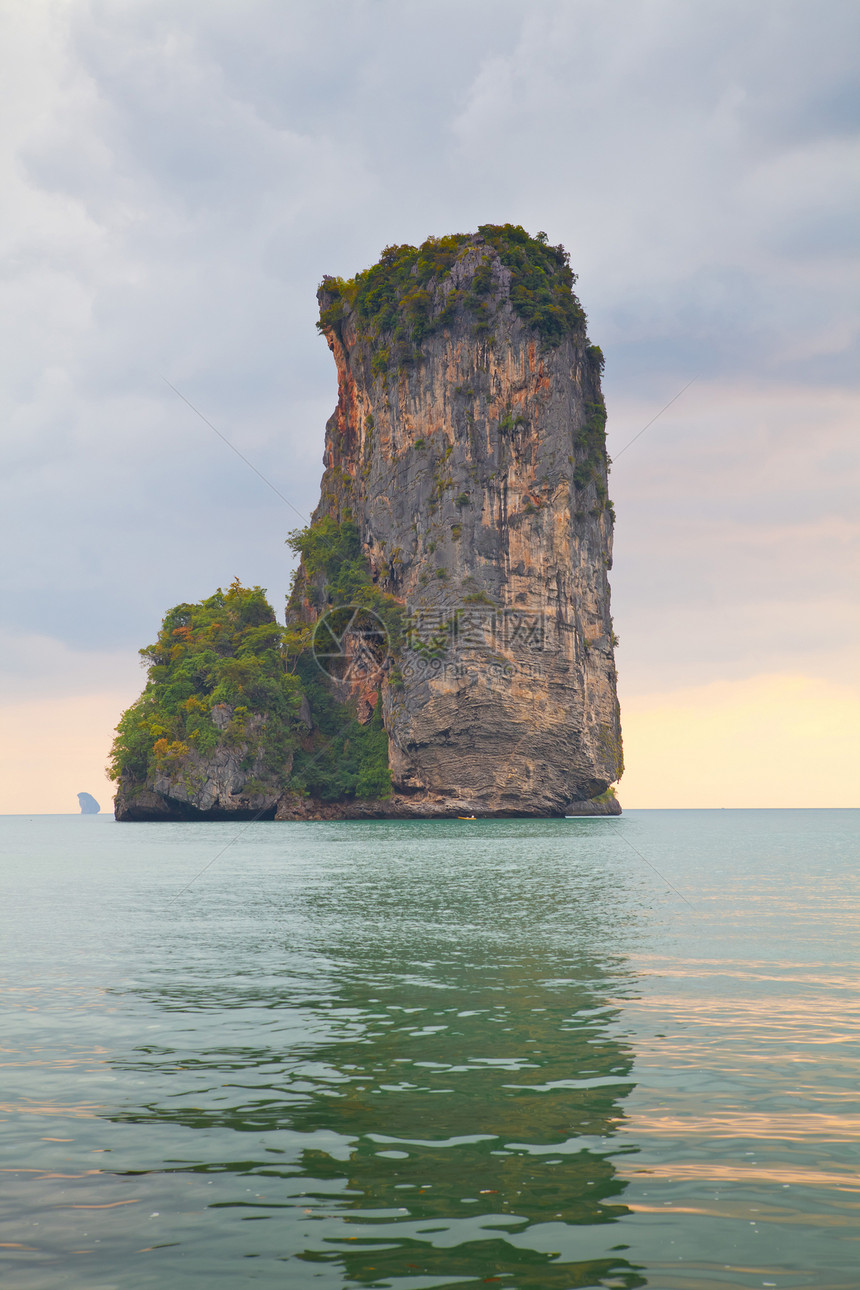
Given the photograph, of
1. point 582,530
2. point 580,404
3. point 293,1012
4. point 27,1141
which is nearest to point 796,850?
point 582,530

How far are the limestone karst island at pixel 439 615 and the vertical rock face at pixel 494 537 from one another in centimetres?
15

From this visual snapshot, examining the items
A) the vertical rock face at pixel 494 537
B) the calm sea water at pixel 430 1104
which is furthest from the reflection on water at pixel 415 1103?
the vertical rock face at pixel 494 537

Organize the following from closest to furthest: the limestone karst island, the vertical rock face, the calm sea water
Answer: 1. the calm sea water
2. the vertical rock face
3. the limestone karst island

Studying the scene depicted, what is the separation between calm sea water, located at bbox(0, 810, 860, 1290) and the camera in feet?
15.3

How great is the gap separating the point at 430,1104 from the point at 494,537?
6049 centimetres

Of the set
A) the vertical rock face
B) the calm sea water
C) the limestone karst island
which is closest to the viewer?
the calm sea water

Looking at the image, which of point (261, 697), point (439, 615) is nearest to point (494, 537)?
point (439, 615)

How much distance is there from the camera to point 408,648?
220 feet

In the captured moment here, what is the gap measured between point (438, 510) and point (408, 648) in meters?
10.2

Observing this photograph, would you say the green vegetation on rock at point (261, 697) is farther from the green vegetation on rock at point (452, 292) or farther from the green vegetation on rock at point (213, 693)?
the green vegetation on rock at point (452, 292)

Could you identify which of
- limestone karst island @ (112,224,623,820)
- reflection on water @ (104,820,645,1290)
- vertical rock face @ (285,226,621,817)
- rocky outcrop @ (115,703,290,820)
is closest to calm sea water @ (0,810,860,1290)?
reflection on water @ (104,820,645,1290)

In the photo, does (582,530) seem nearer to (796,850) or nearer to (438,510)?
(438,510)

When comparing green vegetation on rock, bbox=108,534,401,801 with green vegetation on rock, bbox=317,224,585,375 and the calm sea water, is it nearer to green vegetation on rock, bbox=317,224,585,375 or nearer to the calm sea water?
green vegetation on rock, bbox=317,224,585,375

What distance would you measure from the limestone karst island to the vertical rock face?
15 cm
